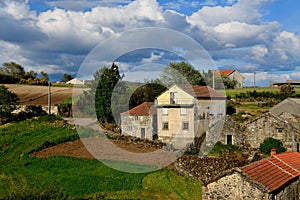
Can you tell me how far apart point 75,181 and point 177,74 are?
13.1m

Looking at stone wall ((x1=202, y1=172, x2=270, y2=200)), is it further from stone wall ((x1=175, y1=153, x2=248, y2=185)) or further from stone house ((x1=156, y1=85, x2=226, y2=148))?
stone house ((x1=156, y1=85, x2=226, y2=148))

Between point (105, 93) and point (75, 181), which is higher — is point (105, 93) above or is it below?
above

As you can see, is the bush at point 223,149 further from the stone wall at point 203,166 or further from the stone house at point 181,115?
the stone wall at point 203,166

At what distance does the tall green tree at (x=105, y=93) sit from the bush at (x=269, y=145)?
37.3ft

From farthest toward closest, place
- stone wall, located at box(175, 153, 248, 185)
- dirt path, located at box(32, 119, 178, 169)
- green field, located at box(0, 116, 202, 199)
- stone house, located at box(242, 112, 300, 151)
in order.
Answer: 1. stone house, located at box(242, 112, 300, 151)
2. dirt path, located at box(32, 119, 178, 169)
3. stone wall, located at box(175, 153, 248, 185)
4. green field, located at box(0, 116, 202, 199)

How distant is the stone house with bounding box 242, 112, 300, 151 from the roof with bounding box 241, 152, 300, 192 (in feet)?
25.7

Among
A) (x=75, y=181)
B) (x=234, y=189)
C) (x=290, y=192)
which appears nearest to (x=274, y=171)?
(x=290, y=192)

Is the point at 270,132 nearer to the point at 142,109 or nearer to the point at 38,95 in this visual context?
the point at 142,109

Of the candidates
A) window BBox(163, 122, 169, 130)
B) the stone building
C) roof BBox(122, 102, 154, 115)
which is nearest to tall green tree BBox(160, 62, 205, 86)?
roof BBox(122, 102, 154, 115)

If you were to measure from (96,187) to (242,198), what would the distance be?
23.1 feet

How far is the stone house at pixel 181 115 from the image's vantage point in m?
24.9

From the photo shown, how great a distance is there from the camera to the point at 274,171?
1248 centimetres

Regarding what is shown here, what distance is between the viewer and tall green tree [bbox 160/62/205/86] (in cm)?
2231

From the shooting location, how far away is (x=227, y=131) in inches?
945
